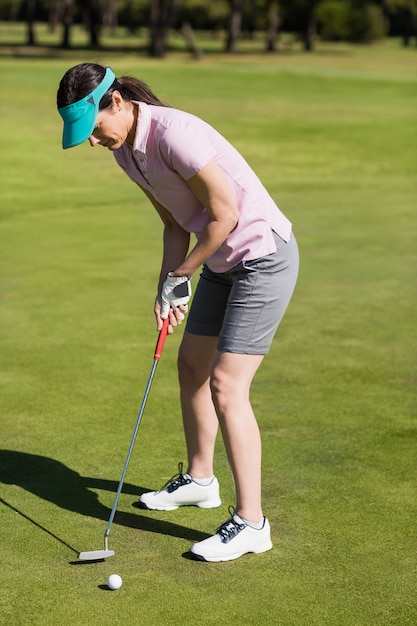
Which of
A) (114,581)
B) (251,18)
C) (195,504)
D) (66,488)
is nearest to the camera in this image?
(114,581)

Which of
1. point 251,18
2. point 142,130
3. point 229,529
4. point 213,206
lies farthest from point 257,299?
point 251,18

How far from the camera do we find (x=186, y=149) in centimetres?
427

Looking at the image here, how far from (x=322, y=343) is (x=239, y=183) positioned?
3.74m

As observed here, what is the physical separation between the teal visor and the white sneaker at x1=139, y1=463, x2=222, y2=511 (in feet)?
5.54

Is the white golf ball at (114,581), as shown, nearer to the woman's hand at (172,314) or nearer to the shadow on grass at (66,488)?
the shadow on grass at (66,488)

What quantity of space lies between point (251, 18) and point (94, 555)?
89.9m

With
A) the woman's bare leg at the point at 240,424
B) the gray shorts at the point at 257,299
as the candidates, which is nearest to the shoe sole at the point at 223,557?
the woman's bare leg at the point at 240,424

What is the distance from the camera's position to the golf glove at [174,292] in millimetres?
4672

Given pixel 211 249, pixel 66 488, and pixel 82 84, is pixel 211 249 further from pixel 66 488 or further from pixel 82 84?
pixel 66 488

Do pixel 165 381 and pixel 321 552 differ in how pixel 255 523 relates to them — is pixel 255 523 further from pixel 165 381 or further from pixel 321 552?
pixel 165 381

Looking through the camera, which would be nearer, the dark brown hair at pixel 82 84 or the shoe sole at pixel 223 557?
the dark brown hair at pixel 82 84

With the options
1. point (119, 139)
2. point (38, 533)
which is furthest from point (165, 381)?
point (119, 139)

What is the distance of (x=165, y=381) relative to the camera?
23.7ft

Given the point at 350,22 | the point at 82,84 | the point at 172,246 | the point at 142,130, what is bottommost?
the point at 350,22
